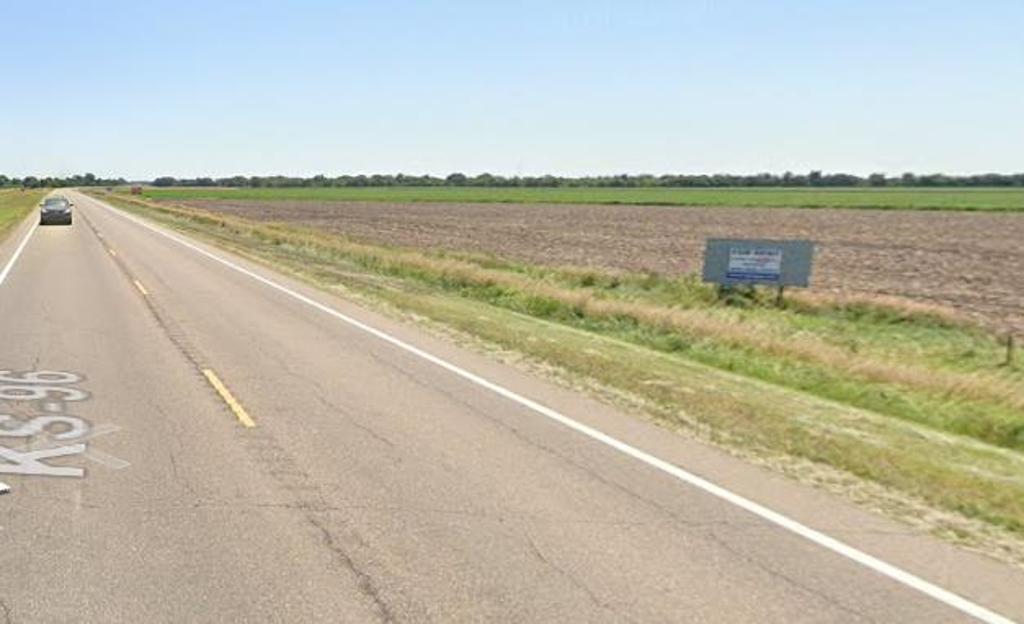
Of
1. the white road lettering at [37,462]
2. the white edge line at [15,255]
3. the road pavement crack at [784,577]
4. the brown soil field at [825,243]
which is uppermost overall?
the road pavement crack at [784,577]

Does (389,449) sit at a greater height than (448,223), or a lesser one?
greater

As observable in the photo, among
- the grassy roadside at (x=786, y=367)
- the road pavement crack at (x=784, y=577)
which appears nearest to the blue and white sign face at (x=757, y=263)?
the grassy roadside at (x=786, y=367)

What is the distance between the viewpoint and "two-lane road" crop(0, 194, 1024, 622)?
175 inches

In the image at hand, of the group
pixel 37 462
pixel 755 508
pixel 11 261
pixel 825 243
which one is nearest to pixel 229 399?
pixel 37 462

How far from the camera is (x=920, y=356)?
14352 mm

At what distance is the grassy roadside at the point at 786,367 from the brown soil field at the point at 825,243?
3962mm

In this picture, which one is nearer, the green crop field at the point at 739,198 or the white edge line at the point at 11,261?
the white edge line at the point at 11,261

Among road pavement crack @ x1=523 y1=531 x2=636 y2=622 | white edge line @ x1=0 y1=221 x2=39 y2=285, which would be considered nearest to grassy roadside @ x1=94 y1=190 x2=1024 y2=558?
road pavement crack @ x1=523 y1=531 x2=636 y2=622

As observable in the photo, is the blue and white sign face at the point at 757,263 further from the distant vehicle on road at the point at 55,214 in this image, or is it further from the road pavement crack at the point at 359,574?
the distant vehicle on road at the point at 55,214

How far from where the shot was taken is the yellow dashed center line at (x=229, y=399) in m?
8.00

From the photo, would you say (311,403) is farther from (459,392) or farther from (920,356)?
(920,356)

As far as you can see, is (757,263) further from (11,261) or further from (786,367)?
(11,261)

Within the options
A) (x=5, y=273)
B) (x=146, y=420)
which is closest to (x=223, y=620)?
(x=146, y=420)

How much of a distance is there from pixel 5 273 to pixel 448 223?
41.9m
